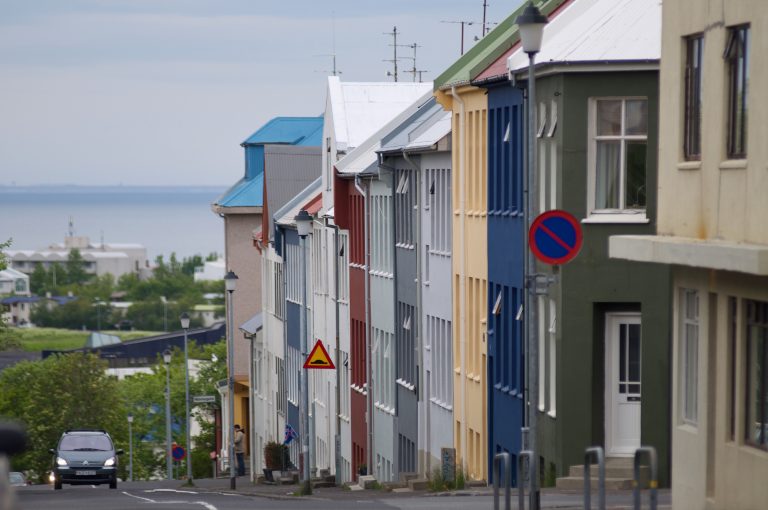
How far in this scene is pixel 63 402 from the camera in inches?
4380

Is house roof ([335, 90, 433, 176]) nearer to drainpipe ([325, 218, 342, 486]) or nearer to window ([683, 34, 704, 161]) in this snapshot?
drainpipe ([325, 218, 342, 486])

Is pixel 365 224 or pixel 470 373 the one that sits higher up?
pixel 365 224

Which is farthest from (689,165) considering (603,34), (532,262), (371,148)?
(371,148)

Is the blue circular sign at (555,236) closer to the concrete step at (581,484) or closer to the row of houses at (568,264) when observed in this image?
the row of houses at (568,264)

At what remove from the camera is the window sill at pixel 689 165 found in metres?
18.5

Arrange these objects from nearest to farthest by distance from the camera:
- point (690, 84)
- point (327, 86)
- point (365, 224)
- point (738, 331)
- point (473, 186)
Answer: point (738, 331), point (690, 84), point (473, 186), point (365, 224), point (327, 86)

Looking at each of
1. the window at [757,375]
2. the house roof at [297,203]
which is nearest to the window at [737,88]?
the window at [757,375]

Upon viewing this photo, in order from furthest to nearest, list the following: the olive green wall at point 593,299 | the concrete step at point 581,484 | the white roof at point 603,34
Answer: the white roof at point 603,34 < the olive green wall at point 593,299 < the concrete step at point 581,484

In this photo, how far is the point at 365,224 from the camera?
47969 millimetres

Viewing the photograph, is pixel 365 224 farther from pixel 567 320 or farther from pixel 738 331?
pixel 738 331

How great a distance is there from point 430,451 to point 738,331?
75.1 feet

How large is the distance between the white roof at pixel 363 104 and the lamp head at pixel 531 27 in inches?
1277

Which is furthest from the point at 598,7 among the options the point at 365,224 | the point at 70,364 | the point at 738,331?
the point at 70,364

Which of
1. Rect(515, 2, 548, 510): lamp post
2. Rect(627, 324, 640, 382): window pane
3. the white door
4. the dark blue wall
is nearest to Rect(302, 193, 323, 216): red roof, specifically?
the dark blue wall
